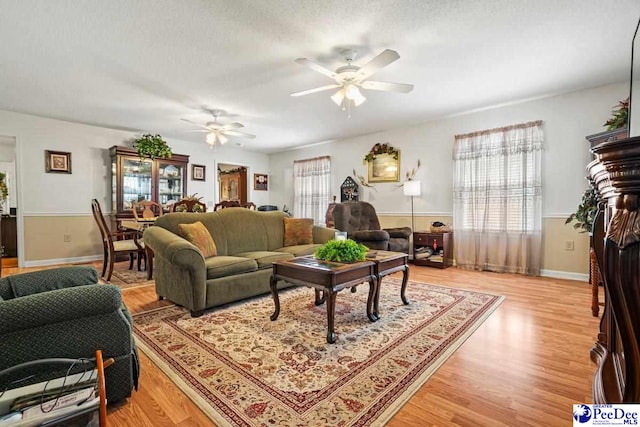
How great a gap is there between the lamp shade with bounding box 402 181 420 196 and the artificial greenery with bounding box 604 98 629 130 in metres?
2.36

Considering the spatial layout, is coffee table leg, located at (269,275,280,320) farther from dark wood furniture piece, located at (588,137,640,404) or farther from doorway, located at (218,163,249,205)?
doorway, located at (218,163,249,205)

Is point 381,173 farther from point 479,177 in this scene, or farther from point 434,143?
point 479,177

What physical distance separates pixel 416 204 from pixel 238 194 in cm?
472

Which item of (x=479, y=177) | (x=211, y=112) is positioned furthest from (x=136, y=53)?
(x=479, y=177)

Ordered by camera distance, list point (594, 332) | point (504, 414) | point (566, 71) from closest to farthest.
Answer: point (504, 414) < point (594, 332) < point (566, 71)

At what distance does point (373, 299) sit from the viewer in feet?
8.44

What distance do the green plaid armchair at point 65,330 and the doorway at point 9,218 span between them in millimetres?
4475

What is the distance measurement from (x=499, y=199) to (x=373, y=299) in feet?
9.82

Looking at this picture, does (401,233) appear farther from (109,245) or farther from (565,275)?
(109,245)

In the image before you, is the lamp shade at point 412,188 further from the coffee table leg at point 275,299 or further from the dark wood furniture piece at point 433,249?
the coffee table leg at point 275,299

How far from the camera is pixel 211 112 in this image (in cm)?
462

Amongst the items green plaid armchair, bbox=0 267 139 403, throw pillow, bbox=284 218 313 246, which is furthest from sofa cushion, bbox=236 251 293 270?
green plaid armchair, bbox=0 267 139 403

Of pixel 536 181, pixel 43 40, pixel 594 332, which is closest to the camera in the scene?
pixel 594 332

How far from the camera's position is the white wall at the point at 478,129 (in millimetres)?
3795
